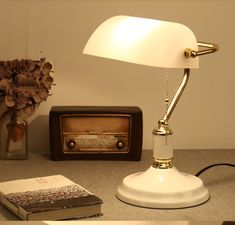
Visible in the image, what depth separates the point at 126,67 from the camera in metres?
1.83

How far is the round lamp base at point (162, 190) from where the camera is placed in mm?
1312

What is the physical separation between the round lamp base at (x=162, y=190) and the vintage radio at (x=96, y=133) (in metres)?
0.30

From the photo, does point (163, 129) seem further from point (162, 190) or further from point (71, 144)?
point (71, 144)

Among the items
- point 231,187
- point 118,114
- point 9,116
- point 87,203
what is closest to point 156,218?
point 87,203

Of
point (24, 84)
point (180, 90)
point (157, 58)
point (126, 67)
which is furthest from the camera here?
point (126, 67)

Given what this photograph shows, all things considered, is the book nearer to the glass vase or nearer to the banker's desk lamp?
the banker's desk lamp

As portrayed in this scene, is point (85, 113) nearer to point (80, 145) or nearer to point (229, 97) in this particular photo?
point (80, 145)

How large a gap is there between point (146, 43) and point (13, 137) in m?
0.60

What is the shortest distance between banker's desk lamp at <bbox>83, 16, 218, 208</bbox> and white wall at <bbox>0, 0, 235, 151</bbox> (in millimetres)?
453

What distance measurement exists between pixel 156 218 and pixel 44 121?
2.25ft

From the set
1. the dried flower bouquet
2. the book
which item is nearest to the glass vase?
the dried flower bouquet

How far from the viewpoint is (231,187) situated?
146cm

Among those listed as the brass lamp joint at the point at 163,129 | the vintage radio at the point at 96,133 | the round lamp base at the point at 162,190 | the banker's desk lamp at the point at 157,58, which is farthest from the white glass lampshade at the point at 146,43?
the vintage radio at the point at 96,133

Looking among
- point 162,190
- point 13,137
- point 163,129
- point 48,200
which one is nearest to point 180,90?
point 163,129
